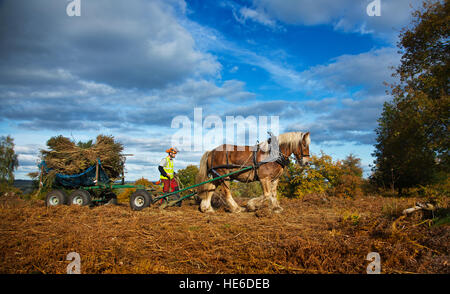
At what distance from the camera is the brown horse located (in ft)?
25.9

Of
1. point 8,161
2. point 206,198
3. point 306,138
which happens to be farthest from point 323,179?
point 8,161

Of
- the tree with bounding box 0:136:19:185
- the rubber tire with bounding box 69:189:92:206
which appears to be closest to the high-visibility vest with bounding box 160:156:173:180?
the rubber tire with bounding box 69:189:92:206

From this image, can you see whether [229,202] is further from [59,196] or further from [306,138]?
[59,196]

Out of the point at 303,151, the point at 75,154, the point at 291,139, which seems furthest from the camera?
the point at 75,154

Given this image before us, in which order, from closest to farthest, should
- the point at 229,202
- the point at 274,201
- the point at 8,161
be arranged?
1. the point at 274,201
2. the point at 229,202
3. the point at 8,161

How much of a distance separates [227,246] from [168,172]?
539cm

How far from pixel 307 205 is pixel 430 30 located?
490 inches

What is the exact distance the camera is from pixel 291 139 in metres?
8.08

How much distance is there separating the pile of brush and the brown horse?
154 inches

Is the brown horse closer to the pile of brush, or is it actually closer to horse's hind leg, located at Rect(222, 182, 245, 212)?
horse's hind leg, located at Rect(222, 182, 245, 212)

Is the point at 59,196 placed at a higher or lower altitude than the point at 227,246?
higher

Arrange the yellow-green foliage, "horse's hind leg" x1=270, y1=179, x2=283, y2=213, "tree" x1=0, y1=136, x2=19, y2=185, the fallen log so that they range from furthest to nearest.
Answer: "tree" x1=0, y1=136, x2=19, y2=185 < the yellow-green foliage < "horse's hind leg" x1=270, y1=179, x2=283, y2=213 < the fallen log

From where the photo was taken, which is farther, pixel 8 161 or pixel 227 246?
pixel 8 161

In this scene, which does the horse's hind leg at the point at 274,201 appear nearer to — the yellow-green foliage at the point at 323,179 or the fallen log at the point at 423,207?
the fallen log at the point at 423,207
